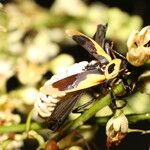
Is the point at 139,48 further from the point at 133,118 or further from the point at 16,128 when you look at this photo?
the point at 16,128

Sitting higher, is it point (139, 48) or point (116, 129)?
point (139, 48)

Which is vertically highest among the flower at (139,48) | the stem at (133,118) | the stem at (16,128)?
Answer: the flower at (139,48)

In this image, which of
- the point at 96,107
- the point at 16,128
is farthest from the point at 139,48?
the point at 16,128

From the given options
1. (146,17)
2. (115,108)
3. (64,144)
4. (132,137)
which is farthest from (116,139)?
(146,17)

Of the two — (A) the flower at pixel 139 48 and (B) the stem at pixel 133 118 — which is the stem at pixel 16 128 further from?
(A) the flower at pixel 139 48

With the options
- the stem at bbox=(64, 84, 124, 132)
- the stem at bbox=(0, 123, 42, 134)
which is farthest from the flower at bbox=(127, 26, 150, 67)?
the stem at bbox=(0, 123, 42, 134)

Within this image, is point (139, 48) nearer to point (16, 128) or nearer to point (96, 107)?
point (96, 107)

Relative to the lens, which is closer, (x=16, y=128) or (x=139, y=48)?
(x=139, y=48)

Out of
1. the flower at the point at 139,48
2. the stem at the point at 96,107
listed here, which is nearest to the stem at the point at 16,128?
the stem at the point at 96,107

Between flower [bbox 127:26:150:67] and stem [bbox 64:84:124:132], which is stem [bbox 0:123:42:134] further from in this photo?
flower [bbox 127:26:150:67]

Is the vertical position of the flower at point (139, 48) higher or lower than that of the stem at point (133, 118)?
higher
